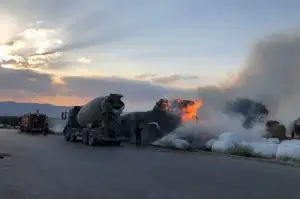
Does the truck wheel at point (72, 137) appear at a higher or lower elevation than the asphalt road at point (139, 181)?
higher

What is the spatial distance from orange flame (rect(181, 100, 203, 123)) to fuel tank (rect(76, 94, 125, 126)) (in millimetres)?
6480

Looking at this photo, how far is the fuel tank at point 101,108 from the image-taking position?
112ft

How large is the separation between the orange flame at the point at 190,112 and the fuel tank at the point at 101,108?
6480mm

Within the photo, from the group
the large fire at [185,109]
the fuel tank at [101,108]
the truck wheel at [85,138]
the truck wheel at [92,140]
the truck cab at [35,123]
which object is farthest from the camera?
the truck cab at [35,123]

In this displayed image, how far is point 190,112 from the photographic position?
39875mm

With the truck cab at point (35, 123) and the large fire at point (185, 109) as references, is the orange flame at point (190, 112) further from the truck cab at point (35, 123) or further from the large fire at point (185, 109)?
the truck cab at point (35, 123)

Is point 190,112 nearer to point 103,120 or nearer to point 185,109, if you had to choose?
point 185,109

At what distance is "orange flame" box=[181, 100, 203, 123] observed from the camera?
3897 cm

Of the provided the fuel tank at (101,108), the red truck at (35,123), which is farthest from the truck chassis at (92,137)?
the red truck at (35,123)

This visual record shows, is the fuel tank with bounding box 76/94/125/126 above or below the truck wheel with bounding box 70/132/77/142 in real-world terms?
above

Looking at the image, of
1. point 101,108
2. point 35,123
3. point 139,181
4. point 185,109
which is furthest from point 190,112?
point 139,181

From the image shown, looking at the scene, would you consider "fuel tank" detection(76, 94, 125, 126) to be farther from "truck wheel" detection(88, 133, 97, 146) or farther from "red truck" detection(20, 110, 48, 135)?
"red truck" detection(20, 110, 48, 135)

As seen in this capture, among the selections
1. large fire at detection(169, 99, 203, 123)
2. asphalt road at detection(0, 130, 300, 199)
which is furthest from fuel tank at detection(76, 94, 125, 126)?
asphalt road at detection(0, 130, 300, 199)

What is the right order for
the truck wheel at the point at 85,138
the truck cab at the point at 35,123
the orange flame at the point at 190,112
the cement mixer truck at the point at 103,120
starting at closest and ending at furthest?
1. the cement mixer truck at the point at 103,120
2. the truck wheel at the point at 85,138
3. the orange flame at the point at 190,112
4. the truck cab at the point at 35,123
